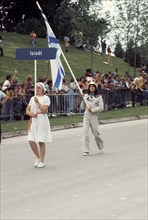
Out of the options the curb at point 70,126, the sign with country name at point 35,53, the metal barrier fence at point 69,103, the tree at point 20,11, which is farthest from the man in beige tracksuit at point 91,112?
the tree at point 20,11

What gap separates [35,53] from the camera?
1276cm

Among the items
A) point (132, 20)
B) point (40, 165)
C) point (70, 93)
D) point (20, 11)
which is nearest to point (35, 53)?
point (40, 165)

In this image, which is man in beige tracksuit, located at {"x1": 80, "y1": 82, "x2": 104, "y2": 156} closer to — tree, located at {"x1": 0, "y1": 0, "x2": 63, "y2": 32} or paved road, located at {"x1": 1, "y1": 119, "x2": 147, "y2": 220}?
paved road, located at {"x1": 1, "y1": 119, "x2": 147, "y2": 220}

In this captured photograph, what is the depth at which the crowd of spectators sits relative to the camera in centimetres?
1948

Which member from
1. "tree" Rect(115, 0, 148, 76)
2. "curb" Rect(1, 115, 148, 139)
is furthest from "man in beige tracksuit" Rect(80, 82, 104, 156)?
"tree" Rect(115, 0, 148, 76)

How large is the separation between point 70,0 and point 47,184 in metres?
34.4

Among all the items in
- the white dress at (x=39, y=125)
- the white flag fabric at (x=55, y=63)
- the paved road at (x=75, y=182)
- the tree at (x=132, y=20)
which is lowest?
the paved road at (x=75, y=182)

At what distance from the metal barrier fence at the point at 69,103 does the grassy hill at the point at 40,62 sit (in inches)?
277

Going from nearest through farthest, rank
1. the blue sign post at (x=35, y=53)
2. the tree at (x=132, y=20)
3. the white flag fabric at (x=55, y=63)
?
→ the blue sign post at (x=35, y=53)
the white flag fabric at (x=55, y=63)
the tree at (x=132, y=20)

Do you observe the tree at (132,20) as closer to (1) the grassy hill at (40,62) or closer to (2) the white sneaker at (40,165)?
(1) the grassy hill at (40,62)

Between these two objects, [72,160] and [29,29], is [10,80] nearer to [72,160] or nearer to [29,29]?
[72,160]

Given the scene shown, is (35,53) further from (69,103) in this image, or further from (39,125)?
(69,103)

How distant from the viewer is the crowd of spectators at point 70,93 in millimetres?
19478

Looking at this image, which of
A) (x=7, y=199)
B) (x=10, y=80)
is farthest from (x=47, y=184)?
(x=10, y=80)
